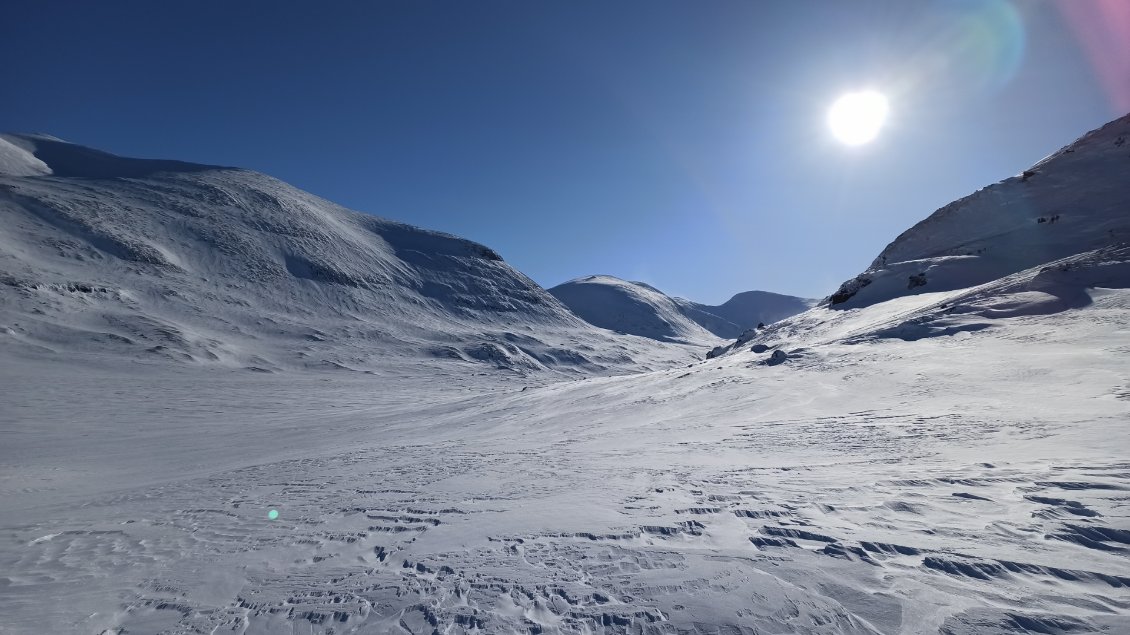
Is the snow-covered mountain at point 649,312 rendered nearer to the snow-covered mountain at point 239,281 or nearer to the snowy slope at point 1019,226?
the snow-covered mountain at point 239,281

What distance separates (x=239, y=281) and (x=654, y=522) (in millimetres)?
60772

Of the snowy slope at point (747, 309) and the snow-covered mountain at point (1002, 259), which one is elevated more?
the snowy slope at point (747, 309)

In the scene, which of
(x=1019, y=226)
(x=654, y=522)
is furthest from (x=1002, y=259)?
(x=654, y=522)

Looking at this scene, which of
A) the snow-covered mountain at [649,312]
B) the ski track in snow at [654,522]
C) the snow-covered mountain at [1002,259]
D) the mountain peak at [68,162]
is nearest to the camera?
the ski track in snow at [654,522]

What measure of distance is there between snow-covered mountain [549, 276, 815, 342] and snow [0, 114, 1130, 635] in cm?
9202

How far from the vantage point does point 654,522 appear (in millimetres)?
6066

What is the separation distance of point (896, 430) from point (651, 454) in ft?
15.5

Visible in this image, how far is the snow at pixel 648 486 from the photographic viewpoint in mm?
4328

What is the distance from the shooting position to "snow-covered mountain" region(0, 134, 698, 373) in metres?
36.2

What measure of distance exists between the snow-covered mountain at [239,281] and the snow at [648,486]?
738 cm

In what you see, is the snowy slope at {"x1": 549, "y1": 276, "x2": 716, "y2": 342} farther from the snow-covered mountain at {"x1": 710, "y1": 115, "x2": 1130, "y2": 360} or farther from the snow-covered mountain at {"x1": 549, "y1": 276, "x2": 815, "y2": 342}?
the snow-covered mountain at {"x1": 710, "y1": 115, "x2": 1130, "y2": 360}

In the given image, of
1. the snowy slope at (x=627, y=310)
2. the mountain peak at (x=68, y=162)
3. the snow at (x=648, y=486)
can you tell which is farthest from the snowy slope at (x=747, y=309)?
the mountain peak at (x=68, y=162)

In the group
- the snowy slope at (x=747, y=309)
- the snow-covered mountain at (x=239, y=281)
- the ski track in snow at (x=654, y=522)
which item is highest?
the snowy slope at (x=747, y=309)

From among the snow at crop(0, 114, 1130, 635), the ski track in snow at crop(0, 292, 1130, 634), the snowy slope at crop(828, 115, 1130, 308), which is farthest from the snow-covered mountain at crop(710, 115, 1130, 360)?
the ski track in snow at crop(0, 292, 1130, 634)
